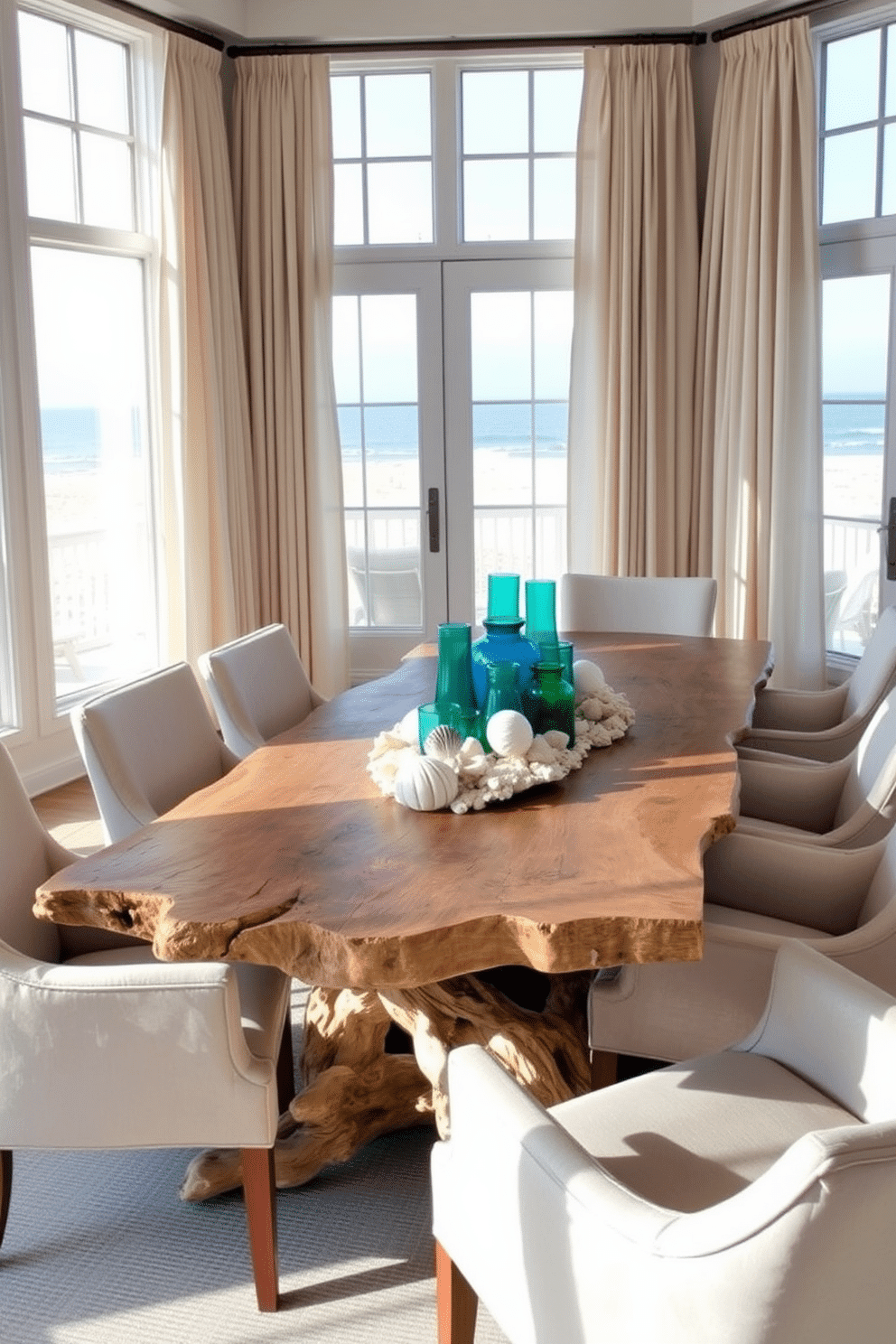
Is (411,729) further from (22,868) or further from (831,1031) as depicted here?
(831,1031)

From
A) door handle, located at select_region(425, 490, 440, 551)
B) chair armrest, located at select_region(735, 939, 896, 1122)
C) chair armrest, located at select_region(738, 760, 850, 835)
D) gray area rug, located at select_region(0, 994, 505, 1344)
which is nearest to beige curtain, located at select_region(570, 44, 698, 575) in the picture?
door handle, located at select_region(425, 490, 440, 551)

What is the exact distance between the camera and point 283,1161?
8.26 ft

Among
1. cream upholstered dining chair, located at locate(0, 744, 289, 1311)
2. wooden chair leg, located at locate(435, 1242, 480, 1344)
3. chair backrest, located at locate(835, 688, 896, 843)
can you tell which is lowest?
wooden chair leg, located at locate(435, 1242, 480, 1344)

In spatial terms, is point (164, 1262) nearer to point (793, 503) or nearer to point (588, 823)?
point (588, 823)

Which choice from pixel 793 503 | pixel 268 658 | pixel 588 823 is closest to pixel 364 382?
pixel 793 503

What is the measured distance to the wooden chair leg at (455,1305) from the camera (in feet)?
6.20

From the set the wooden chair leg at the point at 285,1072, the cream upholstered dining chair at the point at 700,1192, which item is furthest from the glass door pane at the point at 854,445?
the cream upholstered dining chair at the point at 700,1192

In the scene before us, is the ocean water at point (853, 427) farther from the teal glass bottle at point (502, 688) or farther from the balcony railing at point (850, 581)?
the teal glass bottle at point (502, 688)

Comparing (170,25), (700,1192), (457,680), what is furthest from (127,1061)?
(170,25)

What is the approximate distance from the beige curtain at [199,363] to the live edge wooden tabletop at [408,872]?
3149 millimetres

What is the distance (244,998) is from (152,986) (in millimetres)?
324

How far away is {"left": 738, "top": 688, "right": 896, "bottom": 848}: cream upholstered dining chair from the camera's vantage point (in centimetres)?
295

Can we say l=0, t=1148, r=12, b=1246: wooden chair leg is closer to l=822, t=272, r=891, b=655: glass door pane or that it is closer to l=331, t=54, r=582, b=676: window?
l=822, t=272, r=891, b=655: glass door pane

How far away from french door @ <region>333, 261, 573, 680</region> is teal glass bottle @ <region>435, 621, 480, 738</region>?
386cm
